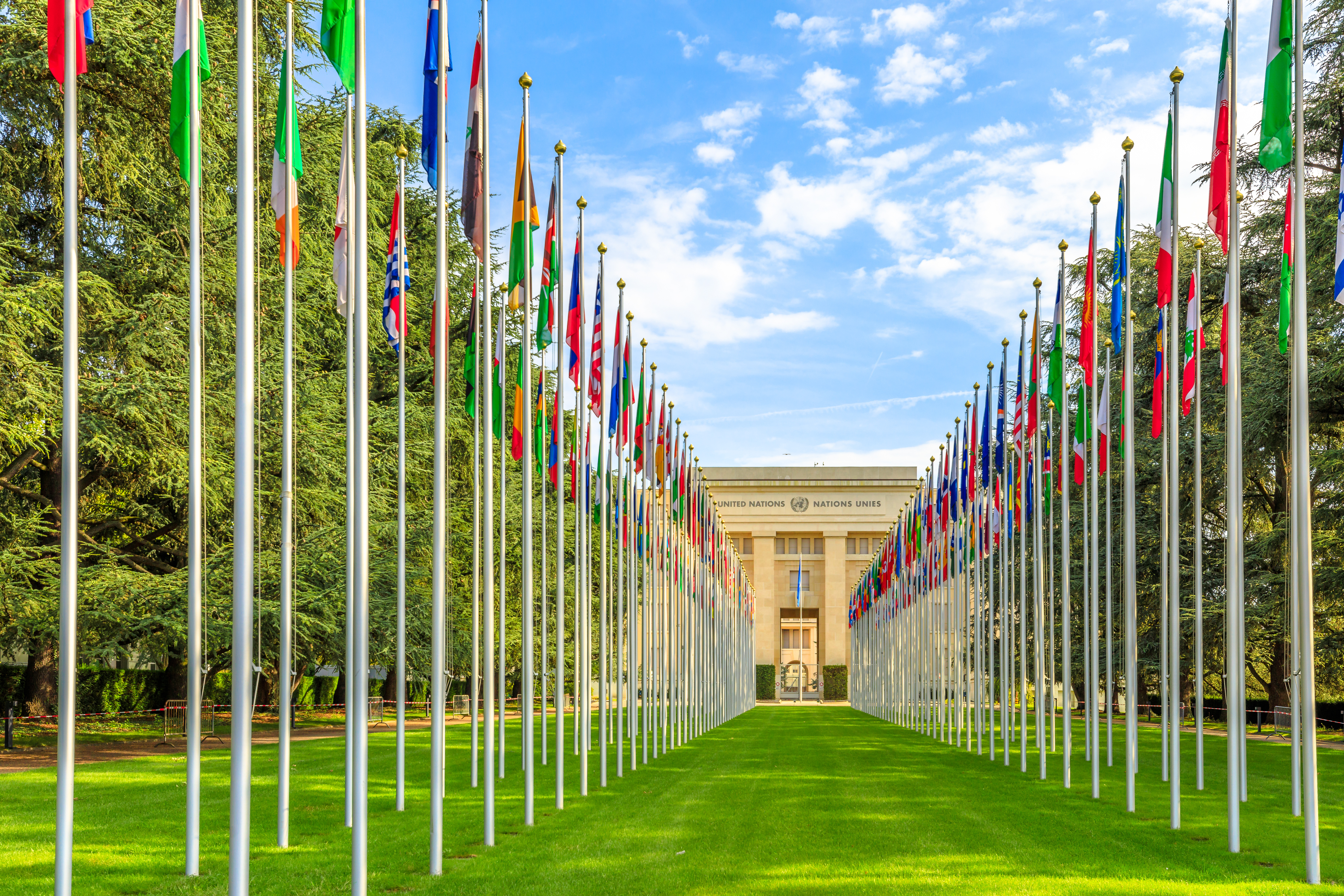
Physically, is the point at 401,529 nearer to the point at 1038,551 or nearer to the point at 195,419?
the point at 195,419

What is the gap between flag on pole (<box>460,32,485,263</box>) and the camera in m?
13.1

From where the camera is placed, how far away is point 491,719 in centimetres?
1327

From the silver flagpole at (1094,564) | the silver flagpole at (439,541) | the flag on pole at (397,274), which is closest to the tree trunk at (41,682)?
the flag on pole at (397,274)

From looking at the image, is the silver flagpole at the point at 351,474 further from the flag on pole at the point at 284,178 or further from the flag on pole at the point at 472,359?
the flag on pole at the point at 472,359

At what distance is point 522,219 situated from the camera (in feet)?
48.9

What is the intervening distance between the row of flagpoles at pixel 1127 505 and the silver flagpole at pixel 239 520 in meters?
8.92

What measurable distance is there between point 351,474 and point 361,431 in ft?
5.54

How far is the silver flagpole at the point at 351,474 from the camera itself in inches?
402

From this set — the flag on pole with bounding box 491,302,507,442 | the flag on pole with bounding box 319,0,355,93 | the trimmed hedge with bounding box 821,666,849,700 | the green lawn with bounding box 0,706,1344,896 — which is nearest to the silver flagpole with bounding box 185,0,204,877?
the flag on pole with bounding box 319,0,355,93

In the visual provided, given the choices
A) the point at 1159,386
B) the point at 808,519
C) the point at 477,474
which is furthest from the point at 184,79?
the point at 808,519

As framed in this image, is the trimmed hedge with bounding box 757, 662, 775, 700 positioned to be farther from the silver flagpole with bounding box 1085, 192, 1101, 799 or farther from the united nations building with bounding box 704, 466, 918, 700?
the silver flagpole with bounding box 1085, 192, 1101, 799

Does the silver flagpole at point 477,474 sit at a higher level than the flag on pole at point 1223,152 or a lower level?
lower

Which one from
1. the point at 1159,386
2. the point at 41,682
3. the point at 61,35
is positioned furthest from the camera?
the point at 41,682

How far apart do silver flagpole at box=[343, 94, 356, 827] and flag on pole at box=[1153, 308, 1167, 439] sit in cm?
1130
